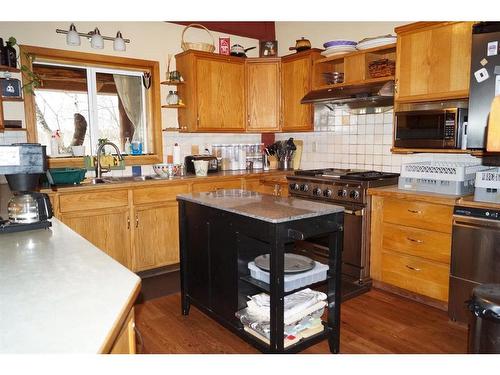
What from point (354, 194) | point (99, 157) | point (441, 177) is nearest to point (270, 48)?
point (354, 194)

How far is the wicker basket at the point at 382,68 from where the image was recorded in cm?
341

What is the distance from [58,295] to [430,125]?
2856 millimetres

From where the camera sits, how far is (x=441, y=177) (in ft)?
9.65

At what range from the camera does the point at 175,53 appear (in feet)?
14.1

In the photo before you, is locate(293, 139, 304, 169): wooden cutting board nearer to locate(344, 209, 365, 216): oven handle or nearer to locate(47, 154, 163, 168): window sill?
locate(344, 209, 365, 216): oven handle

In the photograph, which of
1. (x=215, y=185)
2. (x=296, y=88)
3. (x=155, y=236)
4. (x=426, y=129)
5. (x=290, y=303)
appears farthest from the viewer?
(x=296, y=88)

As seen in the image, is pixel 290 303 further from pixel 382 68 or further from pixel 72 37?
pixel 72 37

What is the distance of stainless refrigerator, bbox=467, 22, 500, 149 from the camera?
2520 millimetres

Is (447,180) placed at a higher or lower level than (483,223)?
higher

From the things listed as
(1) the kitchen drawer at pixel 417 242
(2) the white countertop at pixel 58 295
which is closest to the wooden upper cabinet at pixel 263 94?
(1) the kitchen drawer at pixel 417 242

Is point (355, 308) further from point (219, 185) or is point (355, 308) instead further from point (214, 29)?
point (214, 29)

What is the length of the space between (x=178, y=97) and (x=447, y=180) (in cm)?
277

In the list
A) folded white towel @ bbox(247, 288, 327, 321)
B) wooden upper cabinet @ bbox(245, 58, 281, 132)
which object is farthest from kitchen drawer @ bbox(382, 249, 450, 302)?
wooden upper cabinet @ bbox(245, 58, 281, 132)
